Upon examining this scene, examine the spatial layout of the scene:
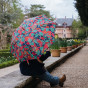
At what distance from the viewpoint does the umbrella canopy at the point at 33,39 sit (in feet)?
10.8

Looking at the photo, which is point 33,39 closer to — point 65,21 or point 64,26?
point 64,26

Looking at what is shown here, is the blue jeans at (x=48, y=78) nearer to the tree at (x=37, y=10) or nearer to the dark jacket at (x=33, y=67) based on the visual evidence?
the dark jacket at (x=33, y=67)

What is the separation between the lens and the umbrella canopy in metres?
3.30

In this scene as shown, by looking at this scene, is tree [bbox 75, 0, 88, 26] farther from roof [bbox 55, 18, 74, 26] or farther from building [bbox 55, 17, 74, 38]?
roof [bbox 55, 18, 74, 26]

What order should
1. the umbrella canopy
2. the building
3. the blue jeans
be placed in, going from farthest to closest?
the building
the blue jeans
the umbrella canopy

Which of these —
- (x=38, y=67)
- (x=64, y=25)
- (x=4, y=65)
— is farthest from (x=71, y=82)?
(x=64, y=25)

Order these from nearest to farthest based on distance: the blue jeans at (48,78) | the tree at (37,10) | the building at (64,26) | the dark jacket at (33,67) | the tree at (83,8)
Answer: the dark jacket at (33,67) → the blue jeans at (48,78) → the tree at (83,8) → the tree at (37,10) → the building at (64,26)

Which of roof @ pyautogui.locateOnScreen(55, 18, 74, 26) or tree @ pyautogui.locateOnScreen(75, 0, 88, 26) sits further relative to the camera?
roof @ pyautogui.locateOnScreen(55, 18, 74, 26)

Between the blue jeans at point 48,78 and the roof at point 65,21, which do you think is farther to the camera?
the roof at point 65,21

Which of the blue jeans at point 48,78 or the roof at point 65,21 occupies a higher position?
the blue jeans at point 48,78

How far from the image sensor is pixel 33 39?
10.8ft

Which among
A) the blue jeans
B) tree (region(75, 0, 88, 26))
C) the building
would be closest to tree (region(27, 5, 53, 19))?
the building

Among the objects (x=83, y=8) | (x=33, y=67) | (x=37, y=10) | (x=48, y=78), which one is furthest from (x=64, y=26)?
(x=33, y=67)

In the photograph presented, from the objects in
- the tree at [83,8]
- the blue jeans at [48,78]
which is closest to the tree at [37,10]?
the tree at [83,8]
